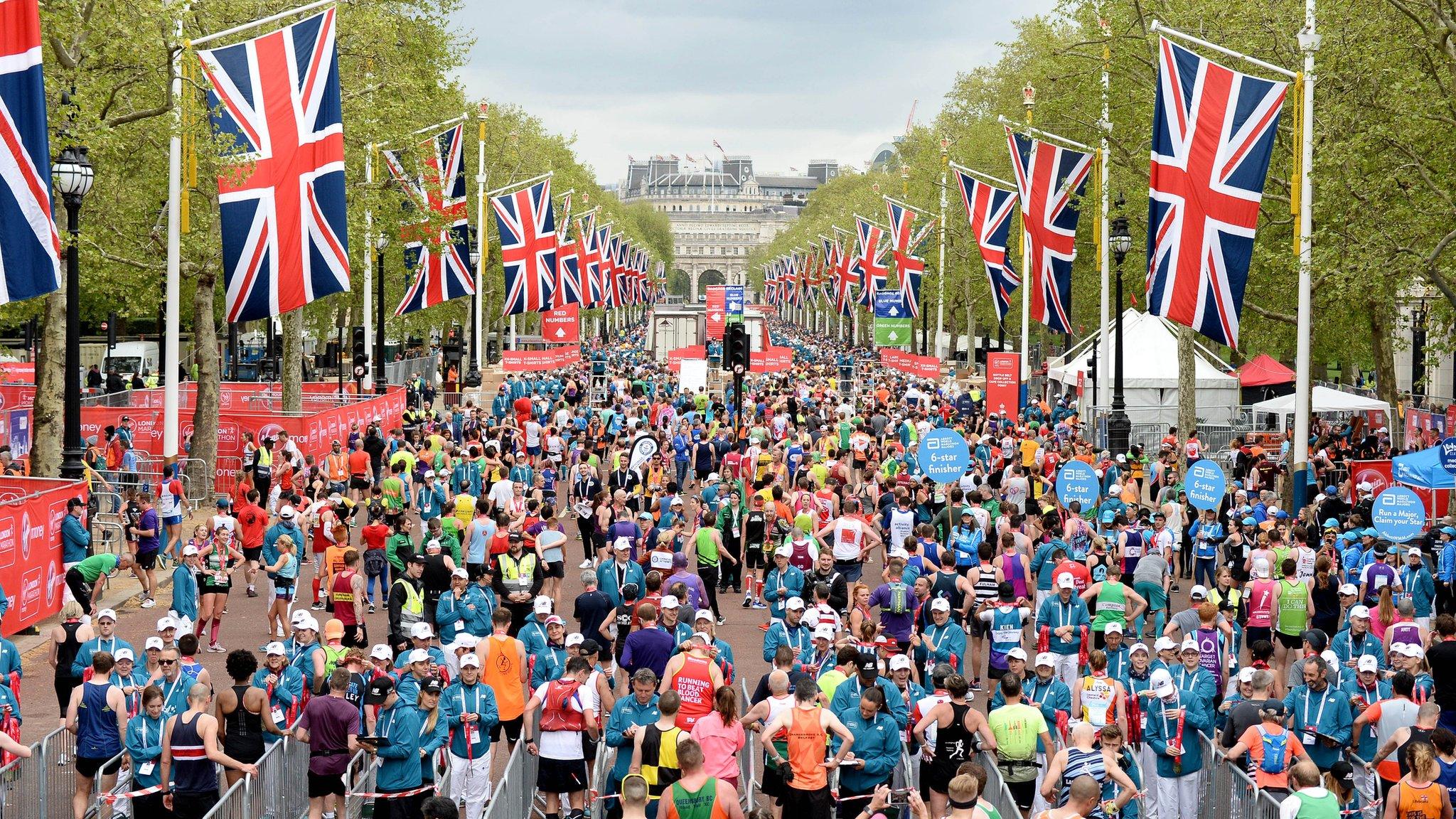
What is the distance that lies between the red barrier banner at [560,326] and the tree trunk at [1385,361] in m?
28.4

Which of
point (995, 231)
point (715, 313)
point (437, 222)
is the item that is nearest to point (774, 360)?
point (715, 313)

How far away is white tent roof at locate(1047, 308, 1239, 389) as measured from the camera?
3906cm

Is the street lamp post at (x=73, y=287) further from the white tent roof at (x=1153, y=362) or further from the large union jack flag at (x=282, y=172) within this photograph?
the white tent roof at (x=1153, y=362)

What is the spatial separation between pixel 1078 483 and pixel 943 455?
202 cm

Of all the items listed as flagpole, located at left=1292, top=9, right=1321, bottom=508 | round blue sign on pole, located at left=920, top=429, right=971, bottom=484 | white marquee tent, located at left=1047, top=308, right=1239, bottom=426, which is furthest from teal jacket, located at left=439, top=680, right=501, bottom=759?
white marquee tent, located at left=1047, top=308, right=1239, bottom=426

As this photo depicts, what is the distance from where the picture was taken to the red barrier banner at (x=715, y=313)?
72625mm

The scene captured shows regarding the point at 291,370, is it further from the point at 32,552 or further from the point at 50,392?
the point at 32,552

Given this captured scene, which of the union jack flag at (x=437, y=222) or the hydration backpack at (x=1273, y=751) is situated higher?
the union jack flag at (x=437, y=222)

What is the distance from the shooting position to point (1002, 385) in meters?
36.5

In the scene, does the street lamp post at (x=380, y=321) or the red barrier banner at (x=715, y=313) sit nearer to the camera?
the street lamp post at (x=380, y=321)

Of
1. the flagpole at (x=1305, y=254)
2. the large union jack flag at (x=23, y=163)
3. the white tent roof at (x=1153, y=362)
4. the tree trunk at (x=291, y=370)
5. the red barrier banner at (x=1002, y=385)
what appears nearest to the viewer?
the large union jack flag at (x=23, y=163)

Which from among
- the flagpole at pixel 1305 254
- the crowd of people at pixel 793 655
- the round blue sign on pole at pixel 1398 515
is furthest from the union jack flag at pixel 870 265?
the round blue sign on pole at pixel 1398 515

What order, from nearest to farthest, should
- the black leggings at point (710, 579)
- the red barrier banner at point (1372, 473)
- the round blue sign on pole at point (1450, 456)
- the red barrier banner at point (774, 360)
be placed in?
the black leggings at point (710, 579) < the round blue sign on pole at point (1450, 456) < the red barrier banner at point (1372, 473) < the red barrier banner at point (774, 360)

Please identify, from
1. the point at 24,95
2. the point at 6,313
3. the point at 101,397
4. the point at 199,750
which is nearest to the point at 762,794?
the point at 199,750
